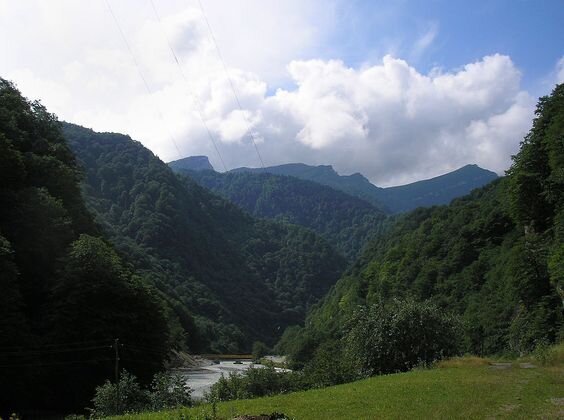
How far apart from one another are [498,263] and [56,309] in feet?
240

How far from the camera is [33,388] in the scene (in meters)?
41.6

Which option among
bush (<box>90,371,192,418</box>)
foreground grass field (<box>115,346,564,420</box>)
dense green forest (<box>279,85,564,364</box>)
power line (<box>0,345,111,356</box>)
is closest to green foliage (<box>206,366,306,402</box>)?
bush (<box>90,371,192,418</box>)

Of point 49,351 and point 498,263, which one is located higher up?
point 49,351

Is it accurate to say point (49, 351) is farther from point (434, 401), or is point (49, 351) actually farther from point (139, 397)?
point (434, 401)

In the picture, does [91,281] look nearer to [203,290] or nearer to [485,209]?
[485,209]

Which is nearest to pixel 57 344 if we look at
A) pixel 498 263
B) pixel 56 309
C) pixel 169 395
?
pixel 56 309

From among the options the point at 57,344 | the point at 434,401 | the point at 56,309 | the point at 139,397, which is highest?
the point at 56,309

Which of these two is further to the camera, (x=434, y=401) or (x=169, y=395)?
(x=169, y=395)

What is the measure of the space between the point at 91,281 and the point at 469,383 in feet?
115

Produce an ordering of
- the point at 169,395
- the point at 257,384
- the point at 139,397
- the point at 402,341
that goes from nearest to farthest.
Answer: the point at 169,395, the point at 139,397, the point at 257,384, the point at 402,341

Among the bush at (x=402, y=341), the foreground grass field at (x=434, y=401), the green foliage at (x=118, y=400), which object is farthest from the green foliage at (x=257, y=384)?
the foreground grass field at (x=434, y=401)

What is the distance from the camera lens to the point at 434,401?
20453 mm

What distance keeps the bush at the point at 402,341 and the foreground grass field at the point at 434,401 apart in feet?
35.3

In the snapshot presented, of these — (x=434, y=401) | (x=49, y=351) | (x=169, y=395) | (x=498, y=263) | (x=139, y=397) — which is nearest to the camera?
(x=434, y=401)
